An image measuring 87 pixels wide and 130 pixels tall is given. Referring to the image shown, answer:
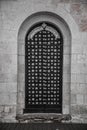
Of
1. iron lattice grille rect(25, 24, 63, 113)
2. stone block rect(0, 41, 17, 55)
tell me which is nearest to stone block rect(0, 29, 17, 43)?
stone block rect(0, 41, 17, 55)

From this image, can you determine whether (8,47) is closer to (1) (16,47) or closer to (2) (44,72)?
(1) (16,47)

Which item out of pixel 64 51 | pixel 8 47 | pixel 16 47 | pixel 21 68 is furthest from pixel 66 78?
pixel 8 47

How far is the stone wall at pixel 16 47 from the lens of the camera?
10.8 metres

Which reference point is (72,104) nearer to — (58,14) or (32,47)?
(32,47)

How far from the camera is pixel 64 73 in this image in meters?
11.2

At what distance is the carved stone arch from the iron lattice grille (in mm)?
201

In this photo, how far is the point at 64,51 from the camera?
36.7 ft

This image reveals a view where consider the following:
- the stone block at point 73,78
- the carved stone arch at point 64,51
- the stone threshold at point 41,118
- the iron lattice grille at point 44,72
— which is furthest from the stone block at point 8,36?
the stone threshold at point 41,118

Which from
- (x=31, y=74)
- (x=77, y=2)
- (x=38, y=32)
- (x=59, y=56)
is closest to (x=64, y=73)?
(x=59, y=56)

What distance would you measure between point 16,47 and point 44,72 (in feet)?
5.62

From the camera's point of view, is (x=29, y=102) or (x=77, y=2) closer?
(x=77, y=2)

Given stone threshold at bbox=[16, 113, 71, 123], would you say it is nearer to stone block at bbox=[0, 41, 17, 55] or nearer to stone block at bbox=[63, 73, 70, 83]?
stone block at bbox=[63, 73, 70, 83]

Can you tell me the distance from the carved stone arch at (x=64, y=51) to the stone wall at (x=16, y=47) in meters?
0.30

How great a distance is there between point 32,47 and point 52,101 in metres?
2.62
